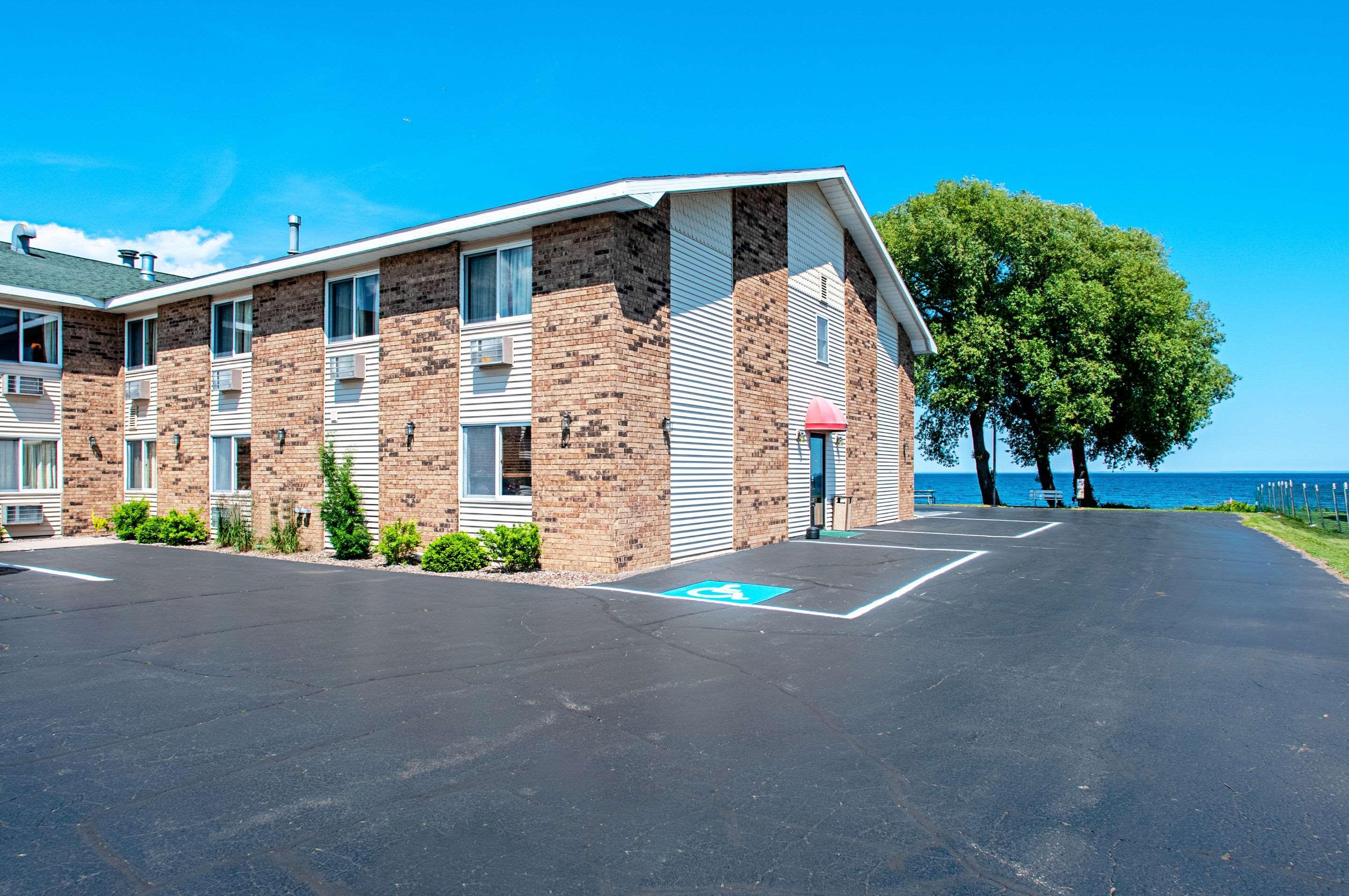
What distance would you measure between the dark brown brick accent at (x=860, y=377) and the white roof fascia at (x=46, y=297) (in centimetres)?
1904

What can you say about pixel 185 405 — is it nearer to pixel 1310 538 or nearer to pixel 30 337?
pixel 30 337

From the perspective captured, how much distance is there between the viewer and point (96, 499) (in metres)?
20.3

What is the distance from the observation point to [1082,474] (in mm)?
36219

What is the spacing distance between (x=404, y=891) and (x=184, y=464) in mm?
19292

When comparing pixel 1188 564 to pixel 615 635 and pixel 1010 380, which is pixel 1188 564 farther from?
pixel 1010 380

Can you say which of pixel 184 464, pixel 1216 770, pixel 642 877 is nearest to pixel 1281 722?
pixel 1216 770

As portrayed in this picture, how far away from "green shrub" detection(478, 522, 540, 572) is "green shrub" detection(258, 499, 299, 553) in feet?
19.1

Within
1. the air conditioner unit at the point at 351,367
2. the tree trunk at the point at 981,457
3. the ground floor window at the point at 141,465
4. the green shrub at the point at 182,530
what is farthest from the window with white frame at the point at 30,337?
the tree trunk at the point at 981,457

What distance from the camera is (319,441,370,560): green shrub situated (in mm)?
15234

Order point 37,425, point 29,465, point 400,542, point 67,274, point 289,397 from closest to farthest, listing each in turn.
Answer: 1. point 400,542
2. point 289,397
3. point 29,465
4. point 37,425
5. point 67,274

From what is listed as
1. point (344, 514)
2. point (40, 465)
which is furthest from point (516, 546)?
point (40, 465)

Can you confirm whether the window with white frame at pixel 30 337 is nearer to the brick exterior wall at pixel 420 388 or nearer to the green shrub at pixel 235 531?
the green shrub at pixel 235 531

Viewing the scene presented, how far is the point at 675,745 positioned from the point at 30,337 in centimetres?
2153

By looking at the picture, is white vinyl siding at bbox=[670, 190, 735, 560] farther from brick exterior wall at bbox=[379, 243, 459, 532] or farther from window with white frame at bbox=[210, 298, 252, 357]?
window with white frame at bbox=[210, 298, 252, 357]
